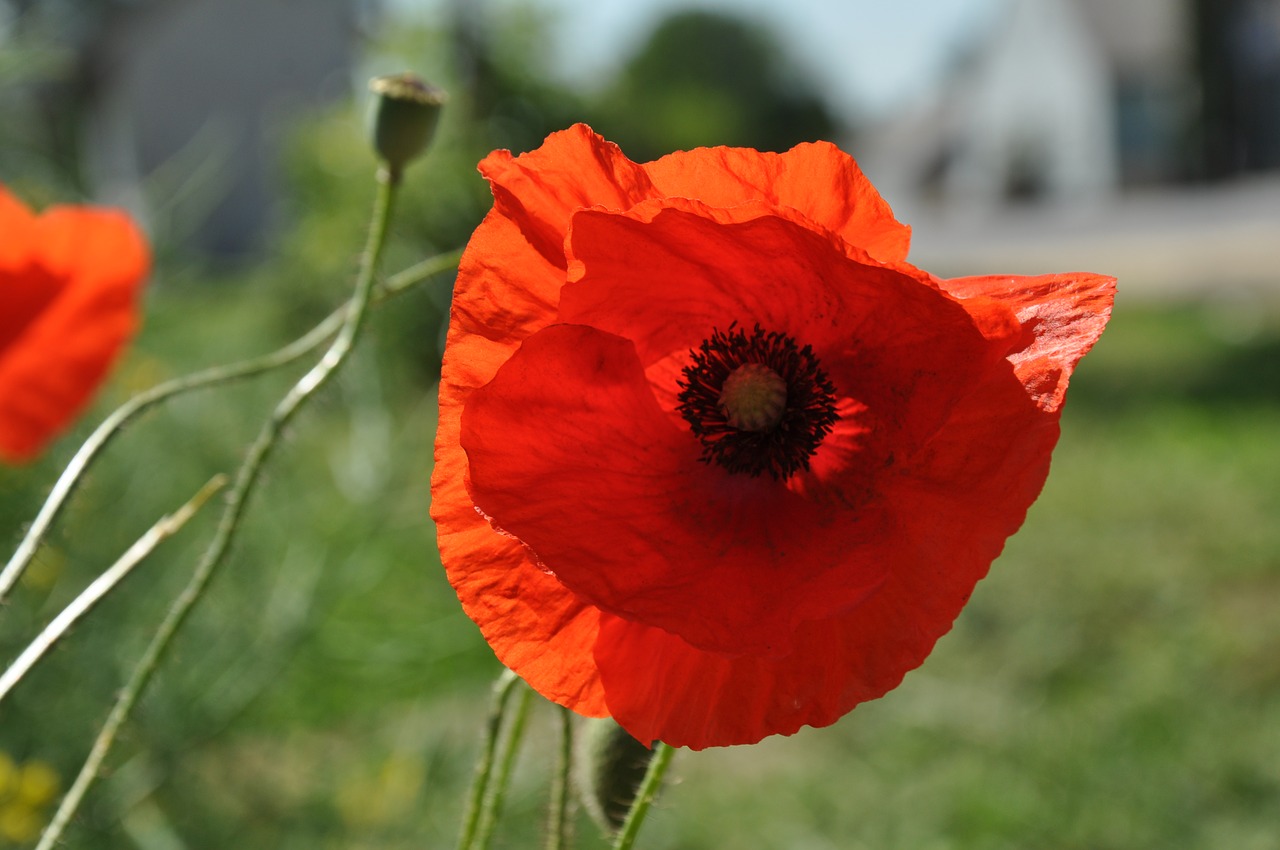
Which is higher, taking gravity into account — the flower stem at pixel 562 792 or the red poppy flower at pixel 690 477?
the red poppy flower at pixel 690 477

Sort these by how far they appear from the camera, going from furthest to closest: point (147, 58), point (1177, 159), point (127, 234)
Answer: point (1177, 159)
point (147, 58)
point (127, 234)

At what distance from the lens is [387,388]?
1.77m

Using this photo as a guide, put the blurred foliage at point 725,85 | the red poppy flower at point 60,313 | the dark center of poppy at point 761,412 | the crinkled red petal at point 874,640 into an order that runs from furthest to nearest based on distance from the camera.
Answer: the blurred foliage at point 725,85 → the red poppy flower at point 60,313 → the dark center of poppy at point 761,412 → the crinkled red petal at point 874,640

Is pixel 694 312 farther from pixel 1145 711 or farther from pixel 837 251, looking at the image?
pixel 1145 711

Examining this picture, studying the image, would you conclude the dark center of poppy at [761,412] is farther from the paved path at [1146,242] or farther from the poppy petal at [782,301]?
the paved path at [1146,242]

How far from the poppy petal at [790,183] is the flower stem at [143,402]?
76 millimetres

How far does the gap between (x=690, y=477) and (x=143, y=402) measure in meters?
0.18

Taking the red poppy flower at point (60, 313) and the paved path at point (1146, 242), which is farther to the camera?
the paved path at point (1146, 242)

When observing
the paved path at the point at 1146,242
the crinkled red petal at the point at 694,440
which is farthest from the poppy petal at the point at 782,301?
the paved path at the point at 1146,242

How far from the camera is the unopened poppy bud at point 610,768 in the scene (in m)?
0.46

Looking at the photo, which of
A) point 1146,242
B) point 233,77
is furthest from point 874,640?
point 233,77

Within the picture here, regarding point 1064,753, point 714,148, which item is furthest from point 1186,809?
point 714,148

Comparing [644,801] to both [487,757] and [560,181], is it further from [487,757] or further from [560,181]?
[560,181]

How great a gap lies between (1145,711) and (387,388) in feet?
4.23
